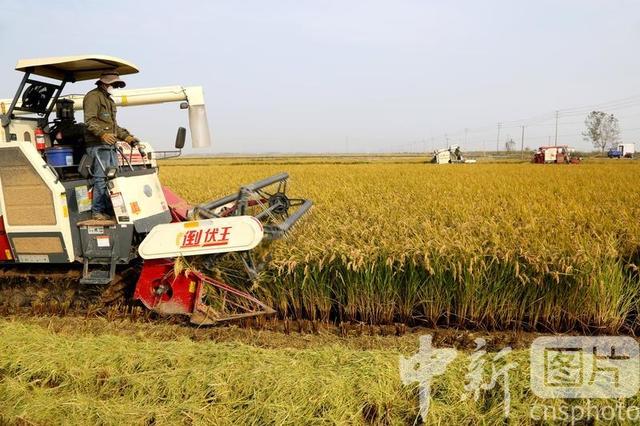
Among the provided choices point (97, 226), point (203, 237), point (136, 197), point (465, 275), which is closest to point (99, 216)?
point (97, 226)

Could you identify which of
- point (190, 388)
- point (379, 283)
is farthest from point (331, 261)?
point (190, 388)

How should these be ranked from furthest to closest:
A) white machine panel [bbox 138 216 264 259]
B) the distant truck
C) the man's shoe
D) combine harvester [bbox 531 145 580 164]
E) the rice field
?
the distant truck < combine harvester [bbox 531 145 580 164] < the man's shoe < white machine panel [bbox 138 216 264 259] < the rice field

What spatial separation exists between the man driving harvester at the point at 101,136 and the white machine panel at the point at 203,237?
94cm

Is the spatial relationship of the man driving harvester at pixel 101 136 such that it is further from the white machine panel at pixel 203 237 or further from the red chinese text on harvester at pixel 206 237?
the red chinese text on harvester at pixel 206 237

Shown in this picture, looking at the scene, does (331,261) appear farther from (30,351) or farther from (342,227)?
(30,351)

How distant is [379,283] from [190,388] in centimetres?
240

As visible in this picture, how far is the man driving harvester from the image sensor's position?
5223 millimetres

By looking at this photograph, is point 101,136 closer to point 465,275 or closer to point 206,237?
point 206,237

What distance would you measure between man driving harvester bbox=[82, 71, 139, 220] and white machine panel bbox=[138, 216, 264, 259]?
94cm

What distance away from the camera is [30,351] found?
13.4 ft

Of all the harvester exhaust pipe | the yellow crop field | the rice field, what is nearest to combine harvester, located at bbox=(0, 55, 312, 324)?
the yellow crop field

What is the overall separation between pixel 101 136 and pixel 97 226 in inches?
41.4

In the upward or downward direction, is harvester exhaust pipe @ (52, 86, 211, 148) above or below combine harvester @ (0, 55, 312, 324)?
above

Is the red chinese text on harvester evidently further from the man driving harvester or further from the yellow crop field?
the man driving harvester
